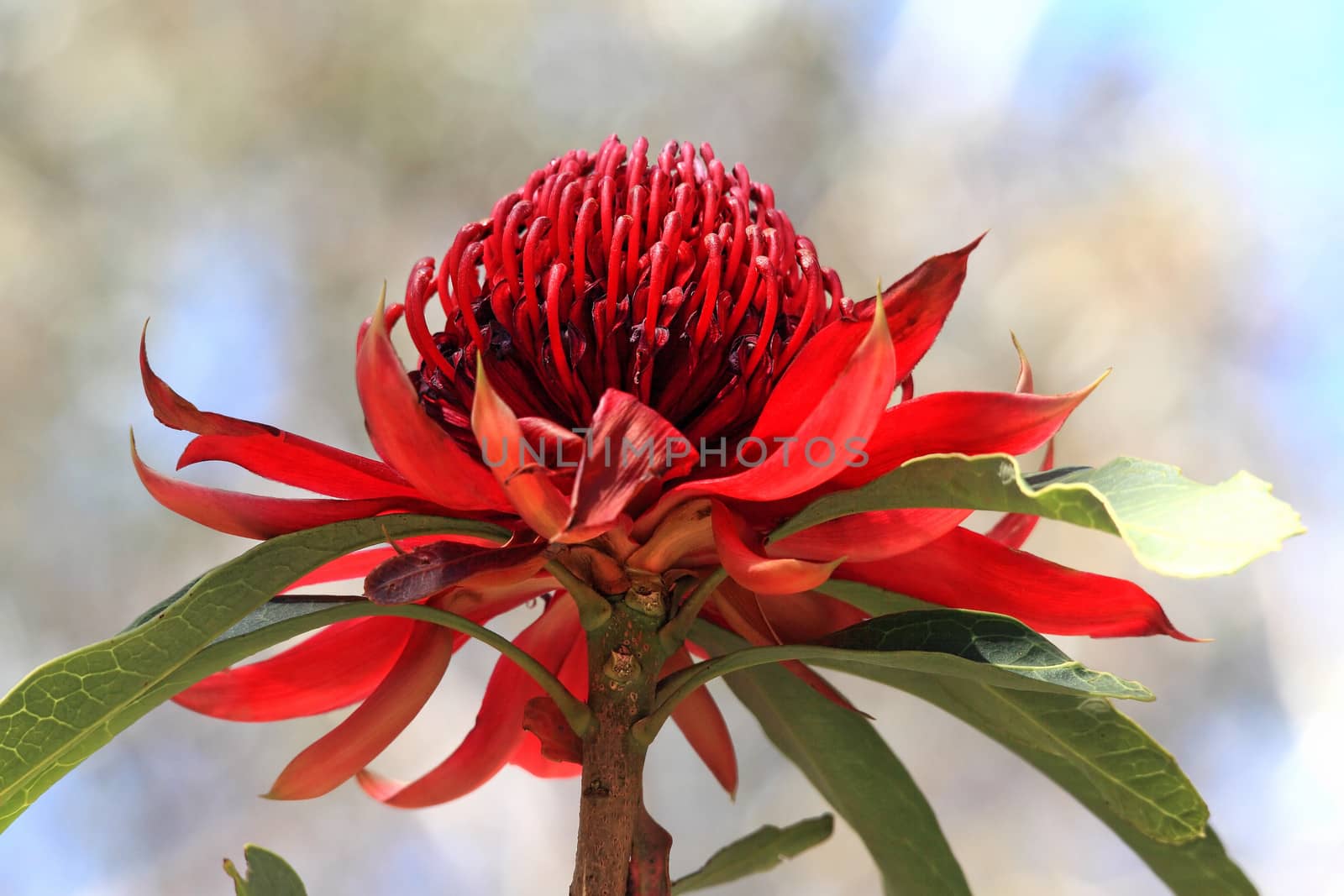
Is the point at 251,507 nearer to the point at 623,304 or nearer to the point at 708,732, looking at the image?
the point at 623,304

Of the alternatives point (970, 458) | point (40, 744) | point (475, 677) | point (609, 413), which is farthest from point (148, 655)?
point (475, 677)

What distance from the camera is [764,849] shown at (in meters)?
0.82

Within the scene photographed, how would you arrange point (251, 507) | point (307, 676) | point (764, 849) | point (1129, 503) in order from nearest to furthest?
1. point (1129, 503)
2. point (251, 507)
3. point (307, 676)
4. point (764, 849)

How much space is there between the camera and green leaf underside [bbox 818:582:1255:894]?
55 centimetres

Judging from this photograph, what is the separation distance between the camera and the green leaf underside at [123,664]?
1.79 feet

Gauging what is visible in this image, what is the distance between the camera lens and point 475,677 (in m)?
1.61

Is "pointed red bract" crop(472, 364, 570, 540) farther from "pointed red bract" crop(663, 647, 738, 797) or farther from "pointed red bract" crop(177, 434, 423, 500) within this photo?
"pointed red bract" crop(663, 647, 738, 797)

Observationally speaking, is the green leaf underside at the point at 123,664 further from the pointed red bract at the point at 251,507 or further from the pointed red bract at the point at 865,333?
the pointed red bract at the point at 865,333

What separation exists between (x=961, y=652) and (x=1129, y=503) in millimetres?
109

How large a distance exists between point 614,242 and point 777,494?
0.17m

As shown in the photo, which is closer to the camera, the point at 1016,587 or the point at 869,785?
the point at 1016,587

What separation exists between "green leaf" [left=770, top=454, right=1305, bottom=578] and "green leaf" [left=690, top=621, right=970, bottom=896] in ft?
0.73

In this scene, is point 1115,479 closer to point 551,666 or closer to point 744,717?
point 551,666

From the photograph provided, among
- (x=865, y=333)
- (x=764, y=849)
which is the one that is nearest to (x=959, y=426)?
(x=865, y=333)
